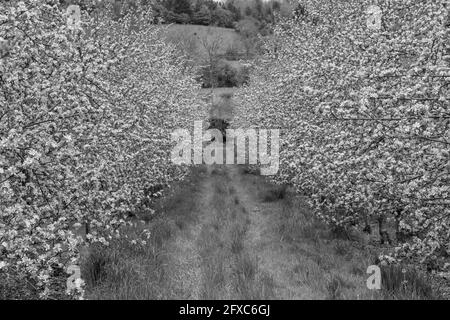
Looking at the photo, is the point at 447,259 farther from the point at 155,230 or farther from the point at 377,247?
the point at 155,230

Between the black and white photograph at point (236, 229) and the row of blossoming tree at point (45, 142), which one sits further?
the black and white photograph at point (236, 229)

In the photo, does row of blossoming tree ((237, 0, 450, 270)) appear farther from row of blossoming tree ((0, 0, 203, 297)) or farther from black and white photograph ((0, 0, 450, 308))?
row of blossoming tree ((0, 0, 203, 297))

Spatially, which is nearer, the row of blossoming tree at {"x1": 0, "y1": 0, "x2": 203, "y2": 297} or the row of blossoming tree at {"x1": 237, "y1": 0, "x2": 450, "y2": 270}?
the row of blossoming tree at {"x1": 0, "y1": 0, "x2": 203, "y2": 297}

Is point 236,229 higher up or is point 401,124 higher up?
point 401,124

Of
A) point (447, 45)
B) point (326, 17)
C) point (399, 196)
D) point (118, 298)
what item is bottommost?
point (118, 298)

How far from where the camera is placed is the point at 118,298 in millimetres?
6223

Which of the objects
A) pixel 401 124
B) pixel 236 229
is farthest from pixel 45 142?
pixel 236 229

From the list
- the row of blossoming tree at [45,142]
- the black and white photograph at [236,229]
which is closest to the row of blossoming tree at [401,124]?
the black and white photograph at [236,229]

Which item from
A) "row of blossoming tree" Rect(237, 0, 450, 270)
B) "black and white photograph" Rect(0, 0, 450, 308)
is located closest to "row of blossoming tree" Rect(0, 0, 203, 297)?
"black and white photograph" Rect(0, 0, 450, 308)

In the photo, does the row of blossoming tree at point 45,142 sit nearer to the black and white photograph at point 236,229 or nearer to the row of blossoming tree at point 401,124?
the black and white photograph at point 236,229

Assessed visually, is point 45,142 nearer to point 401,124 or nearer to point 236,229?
point 401,124

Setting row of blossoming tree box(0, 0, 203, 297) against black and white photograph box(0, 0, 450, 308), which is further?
black and white photograph box(0, 0, 450, 308)
